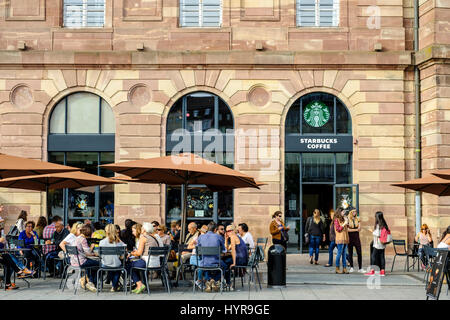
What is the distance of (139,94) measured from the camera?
69.9 feet

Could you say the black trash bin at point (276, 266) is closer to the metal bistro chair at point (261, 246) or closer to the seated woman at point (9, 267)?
the metal bistro chair at point (261, 246)

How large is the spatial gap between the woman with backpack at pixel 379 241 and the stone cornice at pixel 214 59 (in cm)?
702

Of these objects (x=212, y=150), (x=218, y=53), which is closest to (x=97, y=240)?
(x=212, y=150)

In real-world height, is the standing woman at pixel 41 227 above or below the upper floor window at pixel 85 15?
below

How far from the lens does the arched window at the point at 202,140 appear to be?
2106 centimetres

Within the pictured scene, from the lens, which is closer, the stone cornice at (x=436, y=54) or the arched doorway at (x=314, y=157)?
the stone cornice at (x=436, y=54)

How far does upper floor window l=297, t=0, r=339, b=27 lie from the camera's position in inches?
847

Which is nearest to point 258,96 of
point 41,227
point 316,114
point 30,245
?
point 316,114

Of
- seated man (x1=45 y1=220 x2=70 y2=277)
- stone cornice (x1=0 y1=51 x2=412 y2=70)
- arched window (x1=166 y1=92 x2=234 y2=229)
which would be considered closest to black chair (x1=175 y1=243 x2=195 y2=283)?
seated man (x1=45 y1=220 x2=70 y2=277)

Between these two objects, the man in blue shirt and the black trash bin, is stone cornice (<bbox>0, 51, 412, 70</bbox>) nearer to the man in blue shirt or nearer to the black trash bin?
the black trash bin

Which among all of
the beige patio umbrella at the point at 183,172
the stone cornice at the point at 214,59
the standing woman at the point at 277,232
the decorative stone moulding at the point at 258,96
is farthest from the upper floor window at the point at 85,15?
the standing woman at the point at 277,232

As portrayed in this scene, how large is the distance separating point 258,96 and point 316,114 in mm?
1984

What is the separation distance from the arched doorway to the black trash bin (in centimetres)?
792

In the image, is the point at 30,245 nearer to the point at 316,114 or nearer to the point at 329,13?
the point at 316,114
